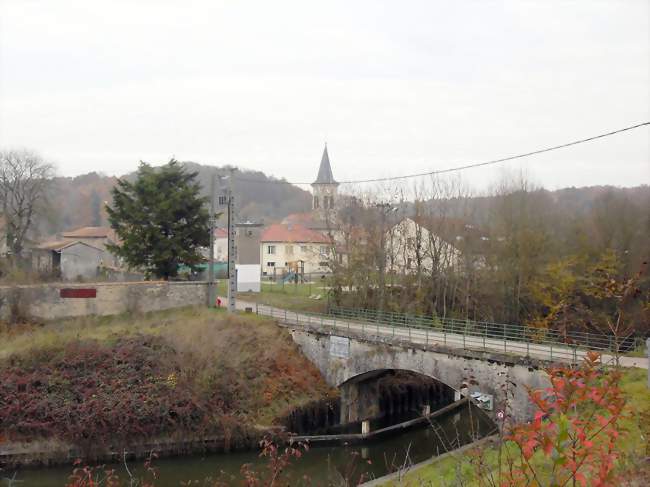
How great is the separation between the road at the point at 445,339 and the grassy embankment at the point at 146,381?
2.07 metres

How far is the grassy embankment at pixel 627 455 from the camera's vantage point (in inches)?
336

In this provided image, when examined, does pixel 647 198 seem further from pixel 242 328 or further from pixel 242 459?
pixel 242 459

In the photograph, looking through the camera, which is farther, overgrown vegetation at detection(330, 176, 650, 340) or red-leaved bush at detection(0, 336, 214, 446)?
overgrown vegetation at detection(330, 176, 650, 340)

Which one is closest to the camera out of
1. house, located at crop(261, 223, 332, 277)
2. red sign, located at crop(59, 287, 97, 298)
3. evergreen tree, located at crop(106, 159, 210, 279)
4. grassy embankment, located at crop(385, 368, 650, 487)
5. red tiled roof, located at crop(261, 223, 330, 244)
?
grassy embankment, located at crop(385, 368, 650, 487)

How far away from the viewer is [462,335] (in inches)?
861

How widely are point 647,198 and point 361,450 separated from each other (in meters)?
20.1

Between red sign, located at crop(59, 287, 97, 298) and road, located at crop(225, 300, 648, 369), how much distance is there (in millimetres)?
7771

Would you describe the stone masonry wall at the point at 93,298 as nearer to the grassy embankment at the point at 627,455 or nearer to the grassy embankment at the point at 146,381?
the grassy embankment at the point at 146,381

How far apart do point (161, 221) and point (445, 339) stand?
649 inches

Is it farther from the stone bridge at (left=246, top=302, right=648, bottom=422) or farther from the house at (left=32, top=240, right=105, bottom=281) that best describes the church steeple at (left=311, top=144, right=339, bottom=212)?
the stone bridge at (left=246, top=302, right=648, bottom=422)

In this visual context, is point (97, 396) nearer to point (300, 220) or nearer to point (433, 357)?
point (433, 357)

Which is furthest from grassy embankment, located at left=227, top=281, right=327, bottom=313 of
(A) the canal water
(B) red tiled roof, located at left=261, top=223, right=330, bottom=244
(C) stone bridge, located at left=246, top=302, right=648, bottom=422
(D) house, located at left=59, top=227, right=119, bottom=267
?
(A) the canal water

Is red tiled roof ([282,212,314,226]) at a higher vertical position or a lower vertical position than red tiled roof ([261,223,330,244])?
higher

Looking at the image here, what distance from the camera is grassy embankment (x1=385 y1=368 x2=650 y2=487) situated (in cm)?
854
